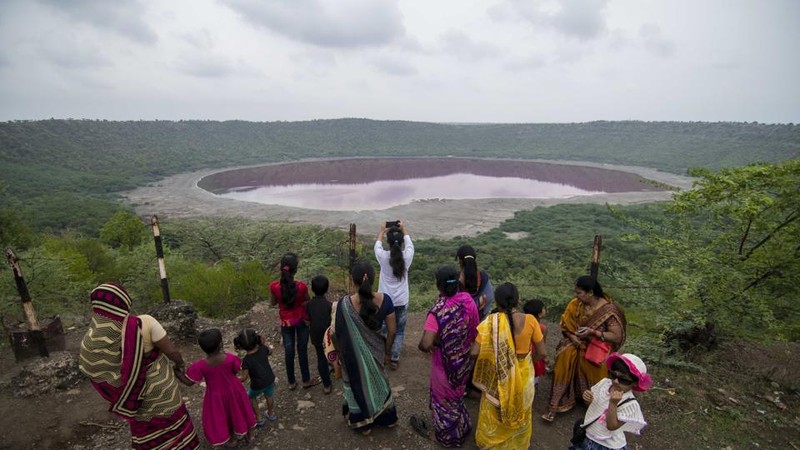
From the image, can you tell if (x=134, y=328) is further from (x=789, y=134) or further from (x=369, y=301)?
(x=789, y=134)

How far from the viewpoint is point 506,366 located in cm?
293

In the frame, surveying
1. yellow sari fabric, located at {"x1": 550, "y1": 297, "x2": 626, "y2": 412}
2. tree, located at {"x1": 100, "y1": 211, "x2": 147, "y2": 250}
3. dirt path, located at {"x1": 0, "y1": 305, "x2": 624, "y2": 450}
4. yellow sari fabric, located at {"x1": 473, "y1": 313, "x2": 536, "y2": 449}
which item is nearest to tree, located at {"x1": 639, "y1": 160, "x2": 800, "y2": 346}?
yellow sari fabric, located at {"x1": 550, "y1": 297, "x2": 626, "y2": 412}

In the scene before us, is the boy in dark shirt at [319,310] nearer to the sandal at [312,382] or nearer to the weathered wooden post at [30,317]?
the sandal at [312,382]

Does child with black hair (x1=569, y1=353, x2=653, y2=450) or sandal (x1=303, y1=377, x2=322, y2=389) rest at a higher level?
child with black hair (x1=569, y1=353, x2=653, y2=450)

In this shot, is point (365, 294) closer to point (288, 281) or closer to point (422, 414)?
point (288, 281)

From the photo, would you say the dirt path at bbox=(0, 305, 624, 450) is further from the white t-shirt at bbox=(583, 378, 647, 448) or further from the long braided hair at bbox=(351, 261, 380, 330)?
the long braided hair at bbox=(351, 261, 380, 330)

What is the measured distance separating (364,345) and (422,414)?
1.26 meters

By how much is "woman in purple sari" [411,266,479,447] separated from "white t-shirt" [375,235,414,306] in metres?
0.97

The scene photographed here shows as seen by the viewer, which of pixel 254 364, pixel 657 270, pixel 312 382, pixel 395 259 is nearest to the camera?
pixel 254 364

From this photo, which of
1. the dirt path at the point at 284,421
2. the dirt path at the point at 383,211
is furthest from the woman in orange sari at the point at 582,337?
the dirt path at the point at 383,211

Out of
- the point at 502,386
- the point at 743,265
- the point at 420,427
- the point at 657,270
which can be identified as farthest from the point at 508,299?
the point at 657,270

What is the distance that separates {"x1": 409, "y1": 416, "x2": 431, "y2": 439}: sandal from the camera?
3633 mm

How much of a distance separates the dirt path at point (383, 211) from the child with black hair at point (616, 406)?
69.3ft

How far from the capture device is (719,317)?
5117 mm
